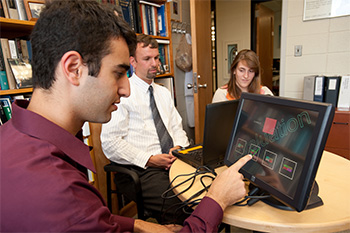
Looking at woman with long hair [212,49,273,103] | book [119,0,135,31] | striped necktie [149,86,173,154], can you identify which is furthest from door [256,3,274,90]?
striped necktie [149,86,173,154]

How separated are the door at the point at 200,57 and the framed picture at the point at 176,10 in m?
0.35

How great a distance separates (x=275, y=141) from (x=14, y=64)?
1452 millimetres

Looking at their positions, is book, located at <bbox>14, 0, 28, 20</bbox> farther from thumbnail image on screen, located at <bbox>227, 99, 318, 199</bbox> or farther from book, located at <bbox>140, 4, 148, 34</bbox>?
thumbnail image on screen, located at <bbox>227, 99, 318, 199</bbox>

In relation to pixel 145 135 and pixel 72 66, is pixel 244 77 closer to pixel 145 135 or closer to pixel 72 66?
pixel 145 135

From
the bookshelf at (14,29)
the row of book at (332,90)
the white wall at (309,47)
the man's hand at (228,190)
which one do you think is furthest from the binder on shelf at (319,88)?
the bookshelf at (14,29)

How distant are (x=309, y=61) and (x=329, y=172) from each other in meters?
1.99

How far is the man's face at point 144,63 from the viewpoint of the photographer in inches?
69.6

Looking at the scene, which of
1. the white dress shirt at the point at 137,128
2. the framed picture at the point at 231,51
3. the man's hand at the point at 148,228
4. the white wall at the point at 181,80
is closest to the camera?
the man's hand at the point at 148,228

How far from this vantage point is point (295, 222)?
712 millimetres

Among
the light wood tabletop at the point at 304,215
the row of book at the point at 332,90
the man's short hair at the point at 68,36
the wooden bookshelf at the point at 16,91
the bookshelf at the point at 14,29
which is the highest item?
the bookshelf at the point at 14,29

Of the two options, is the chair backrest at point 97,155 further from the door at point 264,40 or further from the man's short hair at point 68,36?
the door at point 264,40

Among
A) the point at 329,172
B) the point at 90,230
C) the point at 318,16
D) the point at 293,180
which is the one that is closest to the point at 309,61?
the point at 318,16

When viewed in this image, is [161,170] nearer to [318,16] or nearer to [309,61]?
[309,61]

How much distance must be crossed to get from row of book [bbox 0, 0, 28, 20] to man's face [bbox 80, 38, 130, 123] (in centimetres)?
97
